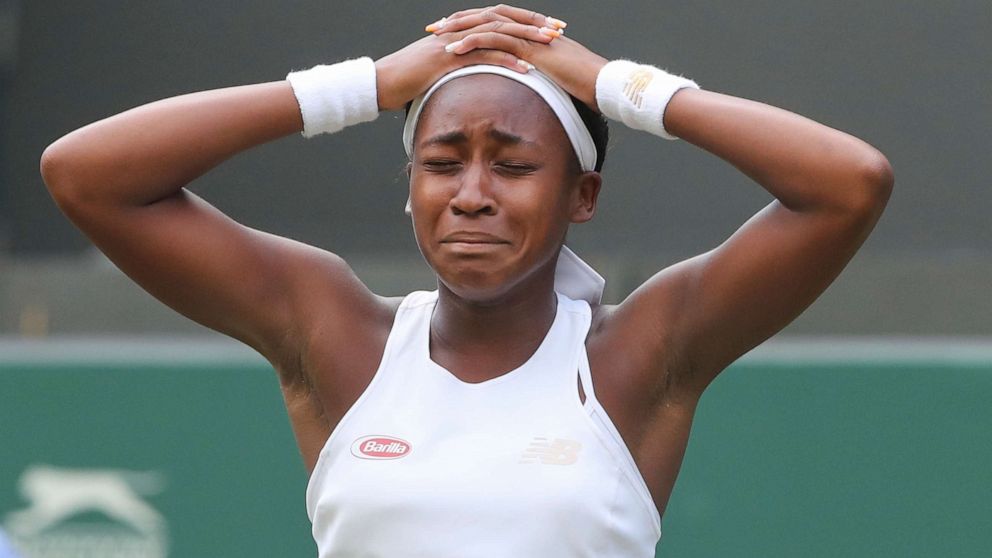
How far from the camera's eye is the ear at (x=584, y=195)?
8.47ft

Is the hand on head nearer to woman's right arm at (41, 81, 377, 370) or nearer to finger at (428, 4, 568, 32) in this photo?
finger at (428, 4, 568, 32)

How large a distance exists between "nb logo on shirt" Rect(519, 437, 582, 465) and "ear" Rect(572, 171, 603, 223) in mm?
372

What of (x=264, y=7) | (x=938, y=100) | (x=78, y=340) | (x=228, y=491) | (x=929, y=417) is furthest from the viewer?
(x=264, y=7)

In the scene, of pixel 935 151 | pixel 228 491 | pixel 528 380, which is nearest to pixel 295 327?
pixel 528 380

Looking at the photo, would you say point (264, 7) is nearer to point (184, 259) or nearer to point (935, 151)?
point (935, 151)

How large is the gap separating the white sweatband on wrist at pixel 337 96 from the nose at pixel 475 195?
22cm

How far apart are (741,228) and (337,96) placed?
648 mm

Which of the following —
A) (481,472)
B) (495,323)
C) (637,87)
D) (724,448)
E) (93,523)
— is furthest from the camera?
(93,523)

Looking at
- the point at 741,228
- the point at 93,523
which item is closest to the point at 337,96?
the point at 741,228

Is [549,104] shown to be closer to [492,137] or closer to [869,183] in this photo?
[492,137]

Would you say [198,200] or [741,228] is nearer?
[741,228]

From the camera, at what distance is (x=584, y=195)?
2.61 m

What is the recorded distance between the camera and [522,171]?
247 cm

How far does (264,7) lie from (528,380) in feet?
11.3
